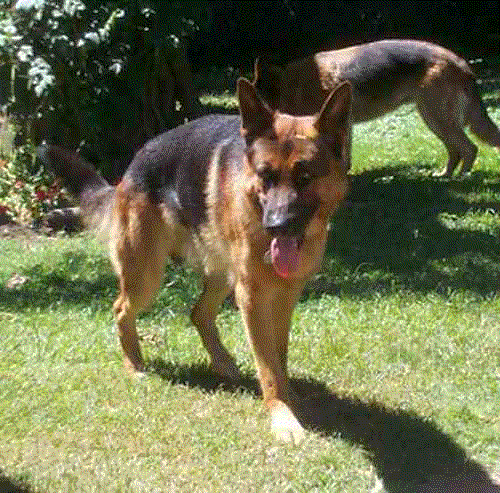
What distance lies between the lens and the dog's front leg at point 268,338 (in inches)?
219

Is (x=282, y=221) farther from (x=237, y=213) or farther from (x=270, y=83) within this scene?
(x=270, y=83)

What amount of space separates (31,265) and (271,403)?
3.33 metres

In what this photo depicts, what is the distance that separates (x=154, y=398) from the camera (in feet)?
19.5

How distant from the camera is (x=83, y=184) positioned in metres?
6.62

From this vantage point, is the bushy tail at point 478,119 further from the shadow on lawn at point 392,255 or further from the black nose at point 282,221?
the black nose at point 282,221

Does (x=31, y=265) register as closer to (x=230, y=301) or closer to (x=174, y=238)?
(x=230, y=301)

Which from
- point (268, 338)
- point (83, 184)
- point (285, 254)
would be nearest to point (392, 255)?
point (83, 184)

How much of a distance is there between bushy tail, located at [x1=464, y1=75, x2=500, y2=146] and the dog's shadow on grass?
5282 mm

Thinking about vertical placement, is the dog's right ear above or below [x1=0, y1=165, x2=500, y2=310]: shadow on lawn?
above

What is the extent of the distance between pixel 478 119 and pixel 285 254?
19.8 ft

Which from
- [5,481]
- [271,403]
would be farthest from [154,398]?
[5,481]

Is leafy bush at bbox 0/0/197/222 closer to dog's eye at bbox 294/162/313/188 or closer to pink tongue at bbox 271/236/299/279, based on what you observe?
pink tongue at bbox 271/236/299/279

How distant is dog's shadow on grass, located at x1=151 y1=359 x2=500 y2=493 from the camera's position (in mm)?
5008

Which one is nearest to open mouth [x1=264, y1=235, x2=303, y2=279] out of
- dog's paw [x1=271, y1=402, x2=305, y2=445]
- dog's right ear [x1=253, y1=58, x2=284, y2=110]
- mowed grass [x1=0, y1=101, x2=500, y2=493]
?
dog's paw [x1=271, y1=402, x2=305, y2=445]
